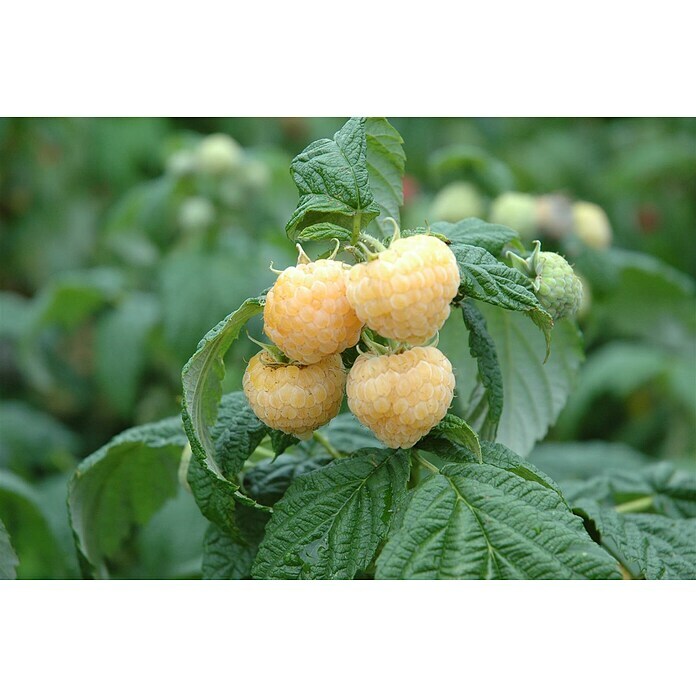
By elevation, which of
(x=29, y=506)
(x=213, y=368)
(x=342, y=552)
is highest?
(x=213, y=368)

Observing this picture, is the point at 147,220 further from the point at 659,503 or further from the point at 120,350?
the point at 659,503

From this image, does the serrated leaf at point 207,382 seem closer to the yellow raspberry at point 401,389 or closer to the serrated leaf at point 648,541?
the yellow raspberry at point 401,389

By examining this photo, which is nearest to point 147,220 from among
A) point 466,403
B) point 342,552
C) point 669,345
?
point 669,345

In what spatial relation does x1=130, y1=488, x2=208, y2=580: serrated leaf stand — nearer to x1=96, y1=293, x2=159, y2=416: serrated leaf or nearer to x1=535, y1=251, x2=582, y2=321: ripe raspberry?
x1=96, y1=293, x2=159, y2=416: serrated leaf

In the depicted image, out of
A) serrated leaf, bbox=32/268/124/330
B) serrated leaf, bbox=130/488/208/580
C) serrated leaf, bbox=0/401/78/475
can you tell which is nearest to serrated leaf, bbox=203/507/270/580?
serrated leaf, bbox=130/488/208/580

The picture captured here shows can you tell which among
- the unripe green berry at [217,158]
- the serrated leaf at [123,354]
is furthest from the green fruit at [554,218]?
the serrated leaf at [123,354]

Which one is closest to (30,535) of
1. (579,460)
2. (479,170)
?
(579,460)
